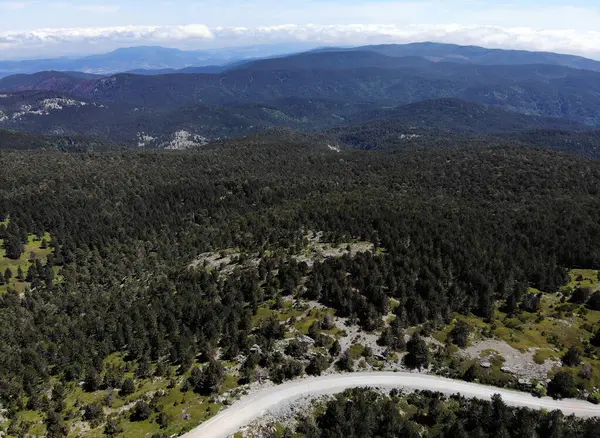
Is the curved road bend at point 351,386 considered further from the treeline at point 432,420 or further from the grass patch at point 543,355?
the grass patch at point 543,355

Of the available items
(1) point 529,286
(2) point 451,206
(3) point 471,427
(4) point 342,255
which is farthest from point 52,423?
(2) point 451,206

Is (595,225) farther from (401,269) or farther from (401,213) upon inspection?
(401,269)

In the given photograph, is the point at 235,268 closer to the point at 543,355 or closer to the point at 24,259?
the point at 543,355

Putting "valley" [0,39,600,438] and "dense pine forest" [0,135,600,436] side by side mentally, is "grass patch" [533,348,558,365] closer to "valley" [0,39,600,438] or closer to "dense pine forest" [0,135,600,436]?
"valley" [0,39,600,438]

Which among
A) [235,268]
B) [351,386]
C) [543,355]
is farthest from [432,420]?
[235,268]

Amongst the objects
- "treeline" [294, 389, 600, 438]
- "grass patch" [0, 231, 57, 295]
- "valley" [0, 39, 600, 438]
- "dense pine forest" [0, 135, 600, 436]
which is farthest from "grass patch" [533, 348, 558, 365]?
"grass patch" [0, 231, 57, 295]

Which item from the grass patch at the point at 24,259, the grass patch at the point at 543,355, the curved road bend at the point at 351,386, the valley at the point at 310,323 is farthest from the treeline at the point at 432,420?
the grass patch at the point at 24,259
